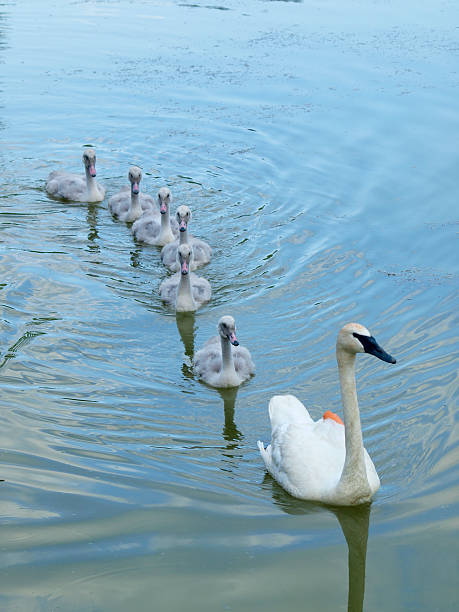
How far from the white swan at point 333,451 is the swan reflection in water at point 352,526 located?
67 mm

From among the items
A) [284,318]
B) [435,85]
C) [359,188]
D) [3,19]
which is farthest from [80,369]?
[3,19]

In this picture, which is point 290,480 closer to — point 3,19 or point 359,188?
point 359,188

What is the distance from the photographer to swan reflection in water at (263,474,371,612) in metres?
6.05

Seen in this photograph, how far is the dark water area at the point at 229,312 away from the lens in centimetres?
636

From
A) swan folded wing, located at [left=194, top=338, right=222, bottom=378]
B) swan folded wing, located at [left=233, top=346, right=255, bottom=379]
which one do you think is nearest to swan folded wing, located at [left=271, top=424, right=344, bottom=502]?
swan folded wing, located at [left=233, top=346, right=255, bottom=379]

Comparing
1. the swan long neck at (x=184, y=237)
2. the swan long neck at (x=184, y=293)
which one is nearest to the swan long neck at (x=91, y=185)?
the swan long neck at (x=184, y=237)

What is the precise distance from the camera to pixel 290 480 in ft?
24.0

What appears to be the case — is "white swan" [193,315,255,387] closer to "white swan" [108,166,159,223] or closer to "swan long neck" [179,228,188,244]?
"swan long neck" [179,228,188,244]

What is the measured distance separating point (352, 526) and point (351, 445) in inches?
25.2

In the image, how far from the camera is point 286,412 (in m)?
8.11

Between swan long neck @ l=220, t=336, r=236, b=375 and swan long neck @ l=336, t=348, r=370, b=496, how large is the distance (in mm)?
2609

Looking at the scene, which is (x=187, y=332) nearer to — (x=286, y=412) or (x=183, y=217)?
(x=183, y=217)

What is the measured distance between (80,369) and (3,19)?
802 inches

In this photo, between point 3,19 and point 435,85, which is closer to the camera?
point 435,85
